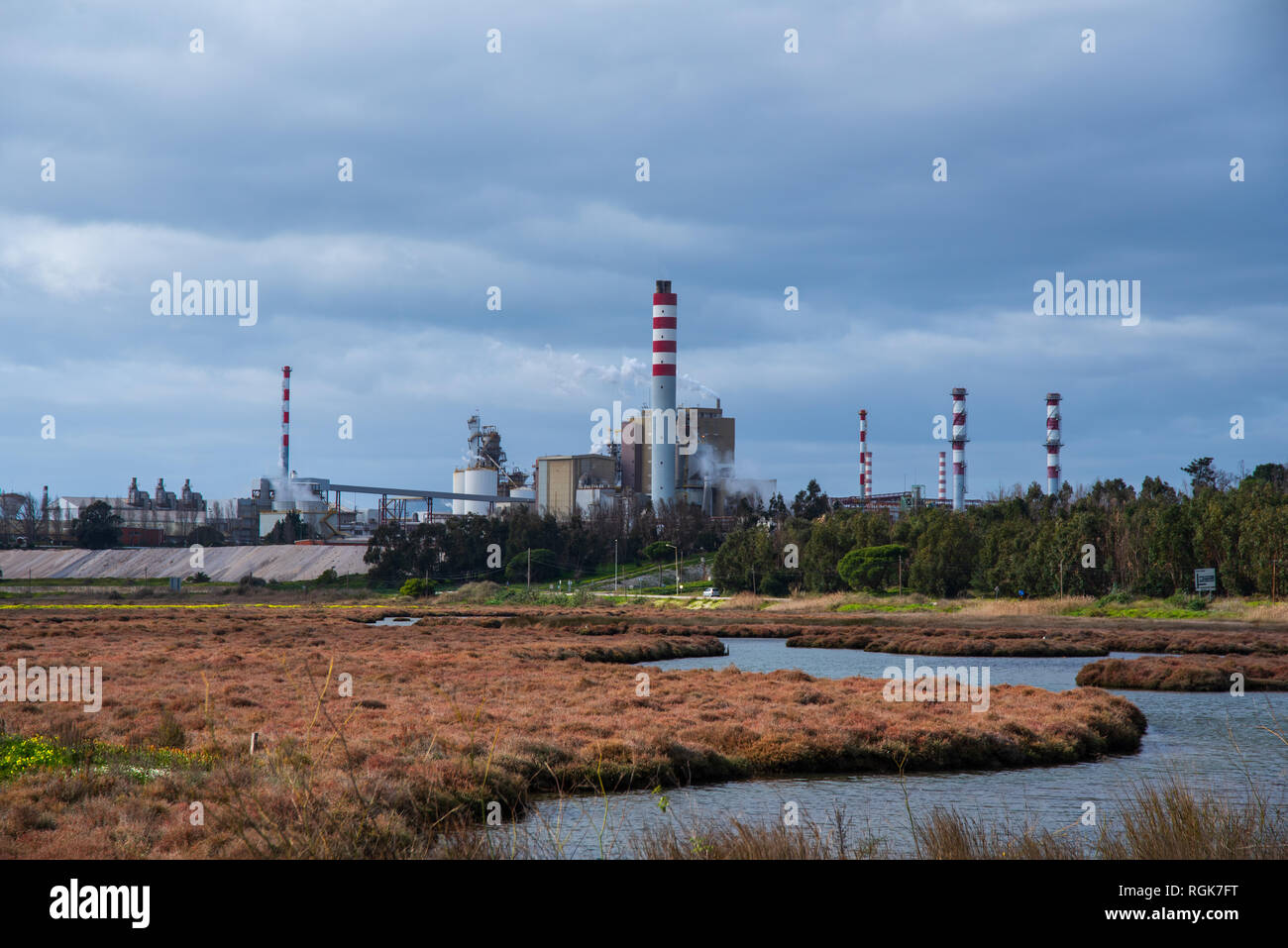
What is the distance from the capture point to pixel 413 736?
18781 mm

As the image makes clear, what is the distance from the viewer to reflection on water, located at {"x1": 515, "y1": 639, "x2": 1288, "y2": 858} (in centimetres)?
1505

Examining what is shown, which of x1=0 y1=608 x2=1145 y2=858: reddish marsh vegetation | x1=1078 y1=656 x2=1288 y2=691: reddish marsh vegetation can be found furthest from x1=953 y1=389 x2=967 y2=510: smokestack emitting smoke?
x1=0 y1=608 x2=1145 y2=858: reddish marsh vegetation

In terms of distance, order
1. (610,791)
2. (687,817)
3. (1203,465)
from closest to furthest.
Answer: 1. (687,817)
2. (610,791)
3. (1203,465)

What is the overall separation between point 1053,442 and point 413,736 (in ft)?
359

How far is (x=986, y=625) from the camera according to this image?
6612 centimetres

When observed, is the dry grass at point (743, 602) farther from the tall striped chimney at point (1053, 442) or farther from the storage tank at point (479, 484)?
the storage tank at point (479, 484)

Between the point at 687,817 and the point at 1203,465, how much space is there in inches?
4756

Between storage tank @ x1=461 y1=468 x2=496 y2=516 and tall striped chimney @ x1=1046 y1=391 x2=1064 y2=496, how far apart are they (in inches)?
2690
